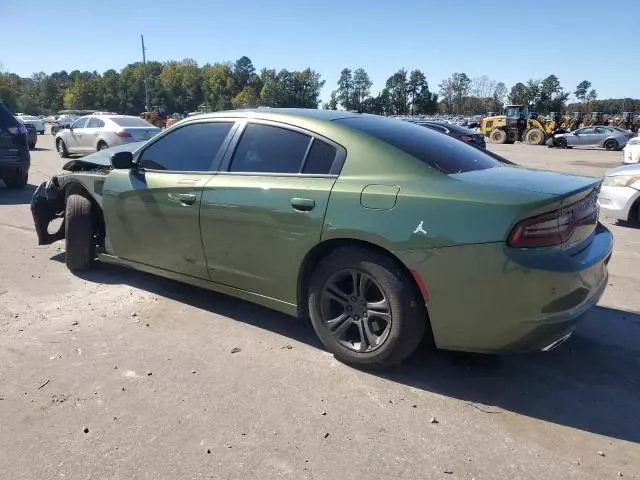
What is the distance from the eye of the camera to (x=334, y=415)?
9.28 feet

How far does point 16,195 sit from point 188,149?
7612 millimetres

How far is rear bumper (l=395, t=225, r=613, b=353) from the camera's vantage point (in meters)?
2.66

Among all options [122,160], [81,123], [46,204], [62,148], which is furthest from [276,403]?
[62,148]

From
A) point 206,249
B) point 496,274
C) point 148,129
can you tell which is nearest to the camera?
point 496,274

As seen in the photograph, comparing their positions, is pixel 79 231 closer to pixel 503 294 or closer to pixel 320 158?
pixel 320 158

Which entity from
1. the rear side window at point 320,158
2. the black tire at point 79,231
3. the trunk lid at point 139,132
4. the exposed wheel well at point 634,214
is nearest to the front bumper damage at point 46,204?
the black tire at point 79,231

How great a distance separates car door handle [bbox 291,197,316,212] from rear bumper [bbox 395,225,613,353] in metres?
0.69

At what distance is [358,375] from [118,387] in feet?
4.84

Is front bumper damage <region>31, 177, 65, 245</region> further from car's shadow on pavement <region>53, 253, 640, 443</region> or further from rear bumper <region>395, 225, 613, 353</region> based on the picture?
rear bumper <region>395, 225, 613, 353</region>

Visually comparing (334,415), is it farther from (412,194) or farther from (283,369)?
(412,194)

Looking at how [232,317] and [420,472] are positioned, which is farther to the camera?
[232,317]

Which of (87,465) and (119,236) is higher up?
(119,236)

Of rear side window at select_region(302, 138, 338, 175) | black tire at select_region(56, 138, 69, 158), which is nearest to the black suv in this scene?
black tire at select_region(56, 138, 69, 158)

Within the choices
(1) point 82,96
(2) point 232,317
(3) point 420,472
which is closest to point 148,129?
(2) point 232,317
